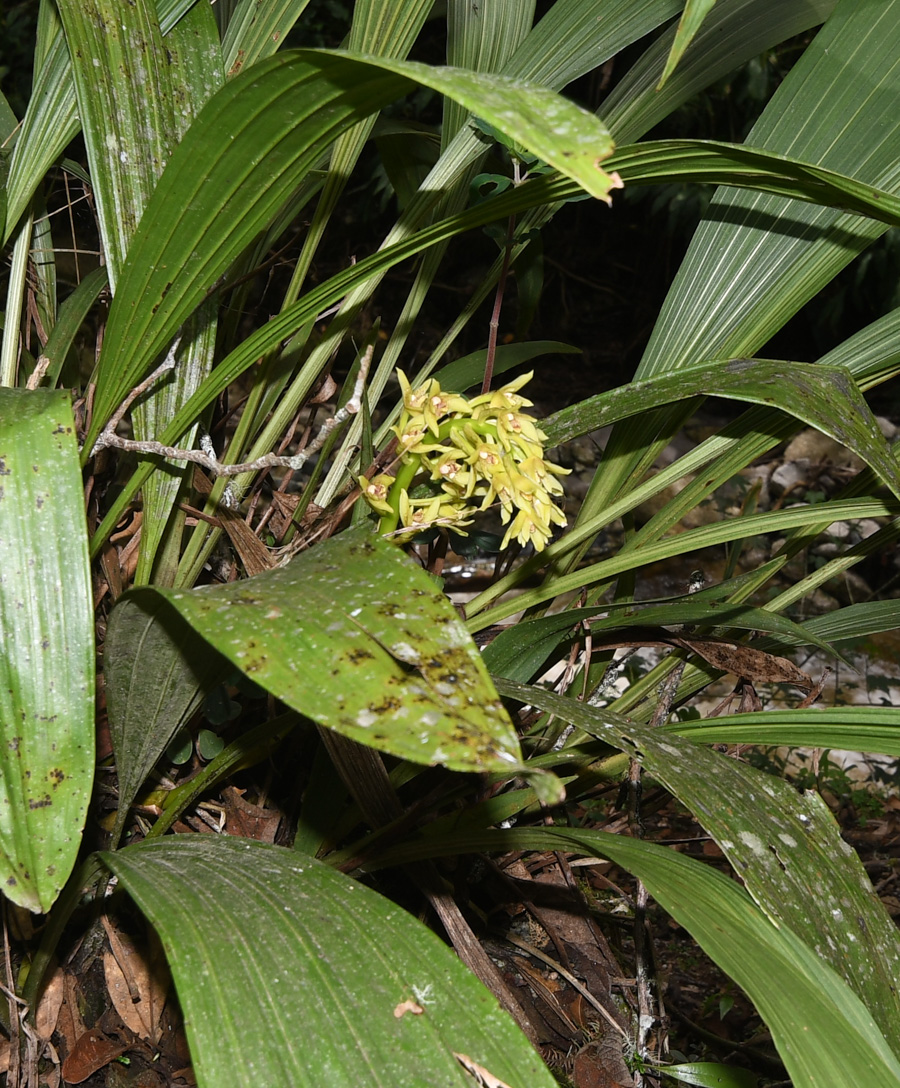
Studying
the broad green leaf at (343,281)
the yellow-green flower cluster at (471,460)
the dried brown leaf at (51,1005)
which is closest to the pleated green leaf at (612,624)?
the yellow-green flower cluster at (471,460)

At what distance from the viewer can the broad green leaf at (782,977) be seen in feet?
1.47

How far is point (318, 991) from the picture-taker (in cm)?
44

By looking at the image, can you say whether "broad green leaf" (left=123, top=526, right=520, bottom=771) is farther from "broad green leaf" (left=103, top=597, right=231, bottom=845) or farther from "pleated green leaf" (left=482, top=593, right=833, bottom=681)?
"pleated green leaf" (left=482, top=593, right=833, bottom=681)

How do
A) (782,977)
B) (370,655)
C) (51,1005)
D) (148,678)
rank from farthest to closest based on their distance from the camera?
1. (51,1005)
2. (148,678)
3. (782,977)
4. (370,655)

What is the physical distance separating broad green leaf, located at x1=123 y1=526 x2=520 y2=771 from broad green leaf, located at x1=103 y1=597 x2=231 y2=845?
13 centimetres

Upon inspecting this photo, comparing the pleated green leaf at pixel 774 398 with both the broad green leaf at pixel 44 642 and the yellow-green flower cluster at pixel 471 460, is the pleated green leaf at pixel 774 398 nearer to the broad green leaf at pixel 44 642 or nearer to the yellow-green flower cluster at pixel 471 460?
the yellow-green flower cluster at pixel 471 460

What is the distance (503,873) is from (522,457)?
1.82 ft

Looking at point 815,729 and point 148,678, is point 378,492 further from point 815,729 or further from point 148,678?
point 815,729

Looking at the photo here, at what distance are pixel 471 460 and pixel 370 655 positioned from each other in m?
0.25

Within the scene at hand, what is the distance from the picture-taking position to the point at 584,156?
34 centimetres

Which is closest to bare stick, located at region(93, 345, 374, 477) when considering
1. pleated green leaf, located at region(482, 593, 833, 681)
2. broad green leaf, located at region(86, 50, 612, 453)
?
broad green leaf, located at region(86, 50, 612, 453)

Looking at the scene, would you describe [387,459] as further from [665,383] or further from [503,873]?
[503,873]

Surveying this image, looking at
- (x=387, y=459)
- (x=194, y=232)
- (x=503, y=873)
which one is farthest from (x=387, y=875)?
(x=194, y=232)

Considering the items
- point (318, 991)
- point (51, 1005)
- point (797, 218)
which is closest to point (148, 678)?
point (318, 991)
